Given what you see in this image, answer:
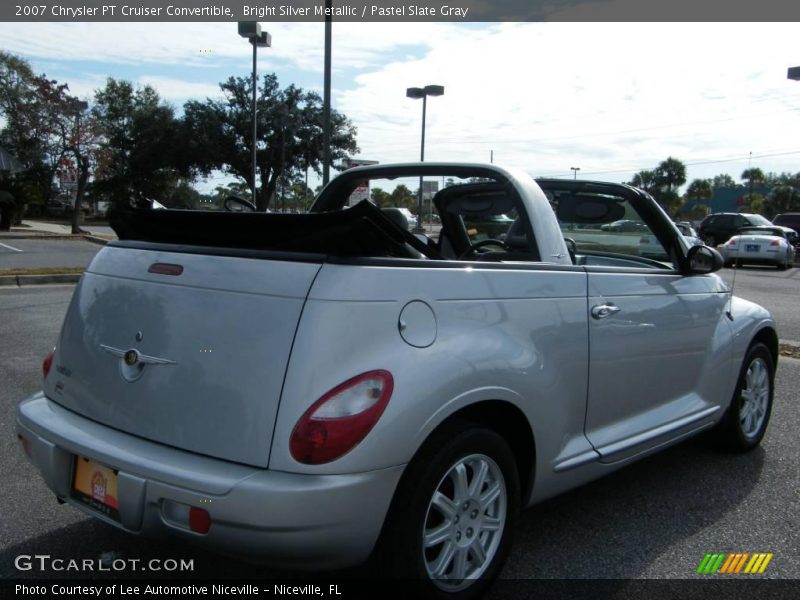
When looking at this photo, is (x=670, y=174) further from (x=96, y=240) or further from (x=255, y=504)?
(x=255, y=504)

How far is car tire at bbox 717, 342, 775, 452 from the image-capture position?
14.0ft

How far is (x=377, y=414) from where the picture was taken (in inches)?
86.0

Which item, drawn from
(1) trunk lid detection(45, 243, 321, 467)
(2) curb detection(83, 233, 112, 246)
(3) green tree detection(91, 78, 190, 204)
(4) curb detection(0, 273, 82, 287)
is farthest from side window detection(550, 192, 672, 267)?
(3) green tree detection(91, 78, 190, 204)

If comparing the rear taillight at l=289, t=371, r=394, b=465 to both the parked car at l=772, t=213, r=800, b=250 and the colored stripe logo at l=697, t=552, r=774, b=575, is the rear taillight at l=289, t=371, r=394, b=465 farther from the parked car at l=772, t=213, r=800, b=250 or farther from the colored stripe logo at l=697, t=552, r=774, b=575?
the parked car at l=772, t=213, r=800, b=250

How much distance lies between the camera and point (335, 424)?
215 cm

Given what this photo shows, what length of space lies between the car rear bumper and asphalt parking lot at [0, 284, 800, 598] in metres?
0.32

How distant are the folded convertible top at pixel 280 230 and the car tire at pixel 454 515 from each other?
0.69 metres

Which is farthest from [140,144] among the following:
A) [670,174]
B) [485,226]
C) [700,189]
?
[700,189]

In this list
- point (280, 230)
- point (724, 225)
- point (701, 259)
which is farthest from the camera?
point (724, 225)

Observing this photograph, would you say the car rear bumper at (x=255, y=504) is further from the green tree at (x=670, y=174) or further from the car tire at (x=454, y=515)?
the green tree at (x=670, y=174)

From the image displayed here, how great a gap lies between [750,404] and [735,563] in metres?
1.65

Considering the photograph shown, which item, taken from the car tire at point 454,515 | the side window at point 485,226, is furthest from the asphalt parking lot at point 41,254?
the car tire at point 454,515

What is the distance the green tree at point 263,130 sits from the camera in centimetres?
4266

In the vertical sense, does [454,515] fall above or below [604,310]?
below
